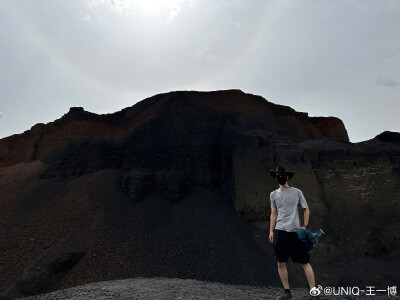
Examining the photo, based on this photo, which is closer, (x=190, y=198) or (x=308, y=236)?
(x=308, y=236)

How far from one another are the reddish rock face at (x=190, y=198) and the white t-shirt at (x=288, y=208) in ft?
13.8

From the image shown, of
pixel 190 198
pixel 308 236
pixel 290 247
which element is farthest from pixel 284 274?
pixel 190 198

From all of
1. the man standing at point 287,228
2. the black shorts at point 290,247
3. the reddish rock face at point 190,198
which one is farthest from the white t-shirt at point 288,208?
the reddish rock face at point 190,198

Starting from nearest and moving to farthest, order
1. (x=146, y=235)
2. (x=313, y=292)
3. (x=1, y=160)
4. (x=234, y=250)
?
1. (x=313, y=292)
2. (x=234, y=250)
3. (x=146, y=235)
4. (x=1, y=160)

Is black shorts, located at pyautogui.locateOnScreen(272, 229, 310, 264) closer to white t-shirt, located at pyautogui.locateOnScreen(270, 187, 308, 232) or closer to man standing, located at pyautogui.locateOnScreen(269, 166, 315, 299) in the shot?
man standing, located at pyautogui.locateOnScreen(269, 166, 315, 299)

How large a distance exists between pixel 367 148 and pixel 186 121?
8320 mm

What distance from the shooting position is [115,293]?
17.6ft

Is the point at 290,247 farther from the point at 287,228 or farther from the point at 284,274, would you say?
the point at 284,274

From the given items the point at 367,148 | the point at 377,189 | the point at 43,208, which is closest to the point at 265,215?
the point at 377,189

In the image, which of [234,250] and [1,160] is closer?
[234,250]

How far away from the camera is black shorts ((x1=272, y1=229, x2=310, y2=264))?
4.62m

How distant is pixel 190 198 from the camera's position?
11.6 m

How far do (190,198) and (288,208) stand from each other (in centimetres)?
721

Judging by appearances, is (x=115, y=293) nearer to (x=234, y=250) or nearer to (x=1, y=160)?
(x=234, y=250)
